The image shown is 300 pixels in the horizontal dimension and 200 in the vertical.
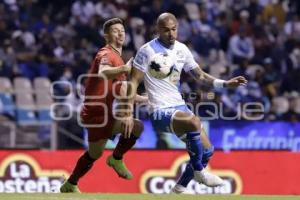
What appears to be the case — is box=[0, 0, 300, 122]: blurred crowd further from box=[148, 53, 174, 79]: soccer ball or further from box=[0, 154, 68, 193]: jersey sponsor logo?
box=[148, 53, 174, 79]: soccer ball

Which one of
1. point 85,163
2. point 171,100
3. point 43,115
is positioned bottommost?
point 85,163

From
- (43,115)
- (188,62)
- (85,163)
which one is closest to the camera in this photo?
(188,62)

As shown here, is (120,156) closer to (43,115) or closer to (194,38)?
(43,115)

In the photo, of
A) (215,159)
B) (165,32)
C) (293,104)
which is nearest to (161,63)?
(165,32)

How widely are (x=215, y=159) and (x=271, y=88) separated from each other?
6004 mm

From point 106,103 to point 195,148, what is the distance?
1.39m

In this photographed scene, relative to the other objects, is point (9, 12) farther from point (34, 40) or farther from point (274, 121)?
point (274, 121)

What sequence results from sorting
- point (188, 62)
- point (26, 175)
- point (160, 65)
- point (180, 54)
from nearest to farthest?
point (160, 65) < point (180, 54) < point (188, 62) < point (26, 175)

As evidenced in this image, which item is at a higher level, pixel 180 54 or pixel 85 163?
pixel 180 54

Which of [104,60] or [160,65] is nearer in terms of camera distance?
[160,65]

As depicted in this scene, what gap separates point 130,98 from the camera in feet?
42.4

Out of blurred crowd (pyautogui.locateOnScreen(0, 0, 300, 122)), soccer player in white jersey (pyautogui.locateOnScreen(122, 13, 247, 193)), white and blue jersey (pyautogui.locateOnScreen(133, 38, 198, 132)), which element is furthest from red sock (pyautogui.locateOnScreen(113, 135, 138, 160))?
blurred crowd (pyautogui.locateOnScreen(0, 0, 300, 122))

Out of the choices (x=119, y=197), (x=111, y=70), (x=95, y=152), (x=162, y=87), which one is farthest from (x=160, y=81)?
(x=119, y=197)

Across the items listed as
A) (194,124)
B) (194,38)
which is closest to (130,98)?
(194,124)
